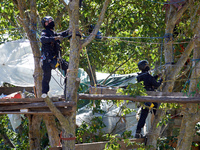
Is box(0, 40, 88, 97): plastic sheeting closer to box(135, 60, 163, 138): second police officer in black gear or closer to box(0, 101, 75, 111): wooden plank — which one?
box(135, 60, 163, 138): second police officer in black gear

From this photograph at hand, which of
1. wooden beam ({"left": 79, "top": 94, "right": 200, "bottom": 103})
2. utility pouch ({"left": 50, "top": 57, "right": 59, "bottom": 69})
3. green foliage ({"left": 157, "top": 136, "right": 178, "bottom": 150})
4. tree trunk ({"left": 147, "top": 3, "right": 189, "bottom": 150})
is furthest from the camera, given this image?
green foliage ({"left": 157, "top": 136, "right": 178, "bottom": 150})

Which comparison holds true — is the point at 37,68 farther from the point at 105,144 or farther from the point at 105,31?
the point at 105,31

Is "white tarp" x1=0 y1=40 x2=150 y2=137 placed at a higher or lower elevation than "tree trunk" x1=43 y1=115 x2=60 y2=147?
higher

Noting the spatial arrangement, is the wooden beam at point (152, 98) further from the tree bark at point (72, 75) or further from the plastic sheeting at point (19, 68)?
the plastic sheeting at point (19, 68)

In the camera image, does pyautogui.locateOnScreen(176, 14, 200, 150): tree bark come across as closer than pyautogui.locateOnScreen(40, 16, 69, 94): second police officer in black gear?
Yes

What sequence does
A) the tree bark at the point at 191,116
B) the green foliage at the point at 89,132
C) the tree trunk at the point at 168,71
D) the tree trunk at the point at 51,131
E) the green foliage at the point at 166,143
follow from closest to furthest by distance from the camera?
the tree bark at the point at 191,116 → the tree trunk at the point at 51,131 → the tree trunk at the point at 168,71 → the green foliage at the point at 166,143 → the green foliage at the point at 89,132

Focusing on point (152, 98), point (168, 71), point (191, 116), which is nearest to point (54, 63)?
point (152, 98)

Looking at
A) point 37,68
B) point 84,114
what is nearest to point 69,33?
point 37,68

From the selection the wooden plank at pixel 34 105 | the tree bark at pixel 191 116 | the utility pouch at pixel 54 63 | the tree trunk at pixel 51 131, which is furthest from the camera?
the tree trunk at pixel 51 131

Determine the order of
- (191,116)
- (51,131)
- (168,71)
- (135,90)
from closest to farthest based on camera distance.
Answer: (135,90) → (191,116) → (51,131) → (168,71)

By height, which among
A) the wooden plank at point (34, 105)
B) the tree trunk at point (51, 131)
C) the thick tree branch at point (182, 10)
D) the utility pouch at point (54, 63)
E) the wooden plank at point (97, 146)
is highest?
the thick tree branch at point (182, 10)

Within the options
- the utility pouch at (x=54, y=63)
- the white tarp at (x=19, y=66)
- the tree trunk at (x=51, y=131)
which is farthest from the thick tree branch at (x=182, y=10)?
the tree trunk at (x=51, y=131)

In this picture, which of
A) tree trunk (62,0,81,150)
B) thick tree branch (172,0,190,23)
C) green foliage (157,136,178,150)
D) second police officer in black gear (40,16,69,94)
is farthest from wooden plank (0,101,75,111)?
green foliage (157,136,178,150)

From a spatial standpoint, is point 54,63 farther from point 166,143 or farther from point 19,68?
point 166,143
